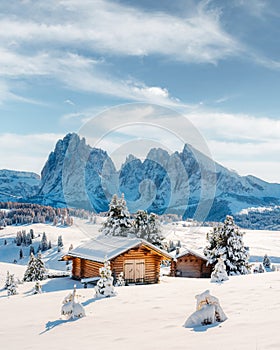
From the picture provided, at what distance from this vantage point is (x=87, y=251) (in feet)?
88.2

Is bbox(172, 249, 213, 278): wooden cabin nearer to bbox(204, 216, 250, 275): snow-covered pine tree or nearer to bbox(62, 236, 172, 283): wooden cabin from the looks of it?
bbox(204, 216, 250, 275): snow-covered pine tree

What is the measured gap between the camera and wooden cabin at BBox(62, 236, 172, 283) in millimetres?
24922

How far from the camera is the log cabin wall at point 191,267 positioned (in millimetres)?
34531

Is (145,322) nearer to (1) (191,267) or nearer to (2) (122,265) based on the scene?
(2) (122,265)

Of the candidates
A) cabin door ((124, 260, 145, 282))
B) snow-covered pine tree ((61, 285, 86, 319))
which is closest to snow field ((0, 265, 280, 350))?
snow-covered pine tree ((61, 285, 86, 319))

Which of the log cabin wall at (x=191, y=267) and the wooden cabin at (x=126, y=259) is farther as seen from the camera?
the log cabin wall at (x=191, y=267)

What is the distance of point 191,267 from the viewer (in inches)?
1371

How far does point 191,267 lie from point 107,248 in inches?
477

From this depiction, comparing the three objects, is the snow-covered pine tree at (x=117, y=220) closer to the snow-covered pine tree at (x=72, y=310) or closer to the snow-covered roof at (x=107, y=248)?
the snow-covered roof at (x=107, y=248)

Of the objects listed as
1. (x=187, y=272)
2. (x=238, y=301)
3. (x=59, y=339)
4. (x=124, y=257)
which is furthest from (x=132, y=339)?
(x=187, y=272)

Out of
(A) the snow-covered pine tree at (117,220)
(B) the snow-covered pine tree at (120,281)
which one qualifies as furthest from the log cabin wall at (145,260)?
(A) the snow-covered pine tree at (117,220)

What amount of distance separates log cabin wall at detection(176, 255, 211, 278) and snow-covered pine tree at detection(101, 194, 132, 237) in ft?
20.2

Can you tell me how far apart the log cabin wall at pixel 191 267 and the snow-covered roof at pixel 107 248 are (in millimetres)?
8623

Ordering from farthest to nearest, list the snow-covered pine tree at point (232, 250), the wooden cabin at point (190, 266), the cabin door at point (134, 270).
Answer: the wooden cabin at point (190, 266)
the snow-covered pine tree at point (232, 250)
the cabin door at point (134, 270)
